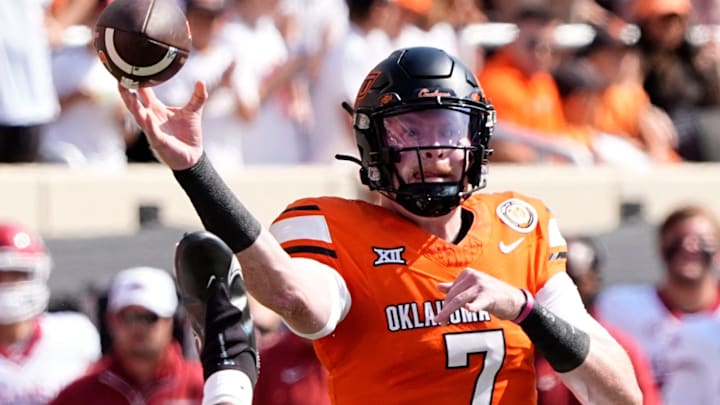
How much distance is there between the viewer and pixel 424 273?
395cm

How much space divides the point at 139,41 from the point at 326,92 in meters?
5.06

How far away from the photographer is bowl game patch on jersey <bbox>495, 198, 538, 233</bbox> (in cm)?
416

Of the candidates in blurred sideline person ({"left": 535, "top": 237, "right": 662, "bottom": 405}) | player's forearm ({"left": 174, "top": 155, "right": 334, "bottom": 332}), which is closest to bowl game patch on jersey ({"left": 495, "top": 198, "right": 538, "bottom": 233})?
player's forearm ({"left": 174, "top": 155, "right": 334, "bottom": 332})

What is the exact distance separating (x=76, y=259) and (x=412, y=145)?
12.3 feet

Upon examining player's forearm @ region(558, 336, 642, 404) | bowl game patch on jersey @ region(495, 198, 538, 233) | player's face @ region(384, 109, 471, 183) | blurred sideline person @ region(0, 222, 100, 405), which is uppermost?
player's face @ region(384, 109, 471, 183)

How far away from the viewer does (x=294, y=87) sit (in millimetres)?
→ 8414

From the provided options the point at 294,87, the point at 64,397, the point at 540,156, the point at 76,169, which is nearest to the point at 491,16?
the point at 540,156

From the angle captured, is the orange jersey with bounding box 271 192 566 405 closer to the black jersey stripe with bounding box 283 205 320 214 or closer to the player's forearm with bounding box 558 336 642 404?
the black jersey stripe with bounding box 283 205 320 214

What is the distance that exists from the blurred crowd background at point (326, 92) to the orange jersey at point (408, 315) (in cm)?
289

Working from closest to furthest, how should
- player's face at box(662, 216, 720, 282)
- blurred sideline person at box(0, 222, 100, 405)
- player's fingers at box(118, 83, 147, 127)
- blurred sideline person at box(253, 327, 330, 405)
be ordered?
1. player's fingers at box(118, 83, 147, 127)
2. blurred sideline person at box(0, 222, 100, 405)
3. blurred sideline person at box(253, 327, 330, 405)
4. player's face at box(662, 216, 720, 282)

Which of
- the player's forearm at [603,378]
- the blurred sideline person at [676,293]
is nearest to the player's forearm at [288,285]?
the player's forearm at [603,378]

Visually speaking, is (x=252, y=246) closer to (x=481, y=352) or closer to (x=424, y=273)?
(x=424, y=273)

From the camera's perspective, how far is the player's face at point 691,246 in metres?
7.27

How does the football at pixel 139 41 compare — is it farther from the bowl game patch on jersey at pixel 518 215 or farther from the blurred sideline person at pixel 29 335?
the blurred sideline person at pixel 29 335
